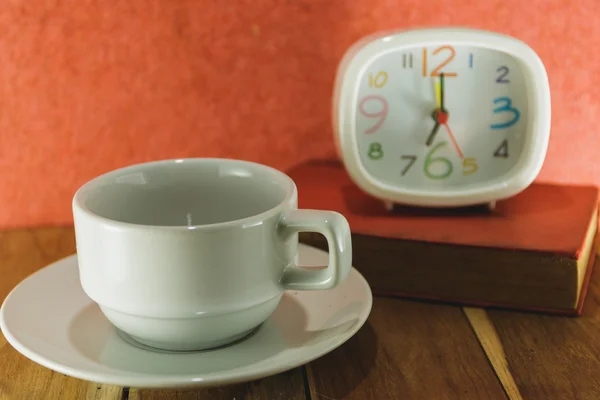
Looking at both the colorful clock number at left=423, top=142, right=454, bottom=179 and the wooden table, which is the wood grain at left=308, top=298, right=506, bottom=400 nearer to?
the wooden table

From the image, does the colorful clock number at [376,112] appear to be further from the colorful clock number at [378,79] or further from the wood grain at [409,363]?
the wood grain at [409,363]

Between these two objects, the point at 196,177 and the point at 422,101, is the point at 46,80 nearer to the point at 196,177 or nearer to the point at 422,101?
the point at 196,177

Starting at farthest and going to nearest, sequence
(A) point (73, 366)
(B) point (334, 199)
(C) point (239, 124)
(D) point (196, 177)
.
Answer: (C) point (239, 124), (B) point (334, 199), (D) point (196, 177), (A) point (73, 366)

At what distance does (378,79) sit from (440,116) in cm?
7

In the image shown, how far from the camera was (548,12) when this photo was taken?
28.5 inches

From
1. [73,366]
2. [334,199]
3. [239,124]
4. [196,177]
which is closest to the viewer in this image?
[73,366]

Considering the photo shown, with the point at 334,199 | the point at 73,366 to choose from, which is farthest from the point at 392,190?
the point at 73,366

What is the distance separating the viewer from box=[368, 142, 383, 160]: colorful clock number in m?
0.66

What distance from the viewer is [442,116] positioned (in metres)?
0.64

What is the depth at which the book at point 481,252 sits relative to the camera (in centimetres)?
57

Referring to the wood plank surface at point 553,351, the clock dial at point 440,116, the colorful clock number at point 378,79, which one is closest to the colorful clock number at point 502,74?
the clock dial at point 440,116

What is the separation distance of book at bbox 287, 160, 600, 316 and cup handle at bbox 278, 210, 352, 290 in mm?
145

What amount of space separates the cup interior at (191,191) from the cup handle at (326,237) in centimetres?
6

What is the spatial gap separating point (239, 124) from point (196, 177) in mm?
273
